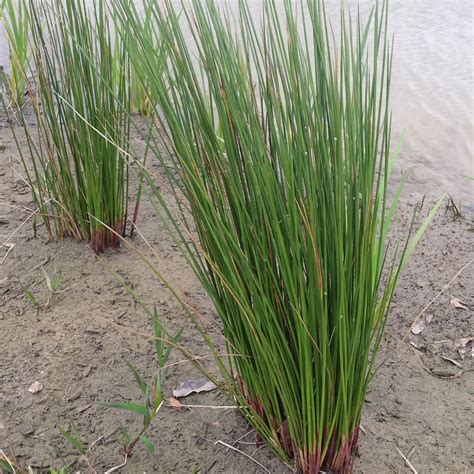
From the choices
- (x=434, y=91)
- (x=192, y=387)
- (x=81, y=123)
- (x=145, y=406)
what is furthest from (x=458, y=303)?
(x=434, y=91)

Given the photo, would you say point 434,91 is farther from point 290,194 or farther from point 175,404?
point 290,194

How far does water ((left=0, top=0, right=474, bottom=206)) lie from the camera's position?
3.43 metres

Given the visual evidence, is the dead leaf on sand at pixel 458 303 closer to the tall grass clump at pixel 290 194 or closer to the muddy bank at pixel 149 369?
the muddy bank at pixel 149 369

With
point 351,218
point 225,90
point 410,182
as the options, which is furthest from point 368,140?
point 410,182

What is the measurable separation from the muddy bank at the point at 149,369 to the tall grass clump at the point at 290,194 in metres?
0.17

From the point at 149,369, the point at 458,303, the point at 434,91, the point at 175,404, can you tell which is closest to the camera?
the point at 175,404

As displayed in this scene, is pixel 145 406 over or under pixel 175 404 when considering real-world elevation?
over

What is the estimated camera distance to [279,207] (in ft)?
3.89

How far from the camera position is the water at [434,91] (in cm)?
343

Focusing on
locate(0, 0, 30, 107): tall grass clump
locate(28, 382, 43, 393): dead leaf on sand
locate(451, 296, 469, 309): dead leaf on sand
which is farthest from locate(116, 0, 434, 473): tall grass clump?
locate(0, 0, 30, 107): tall grass clump

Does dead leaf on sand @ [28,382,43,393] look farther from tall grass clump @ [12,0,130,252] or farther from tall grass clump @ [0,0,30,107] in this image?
tall grass clump @ [0,0,30,107]

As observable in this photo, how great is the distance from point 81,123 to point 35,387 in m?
0.75

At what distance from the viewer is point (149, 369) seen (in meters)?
1.79

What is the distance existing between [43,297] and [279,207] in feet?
3.64
